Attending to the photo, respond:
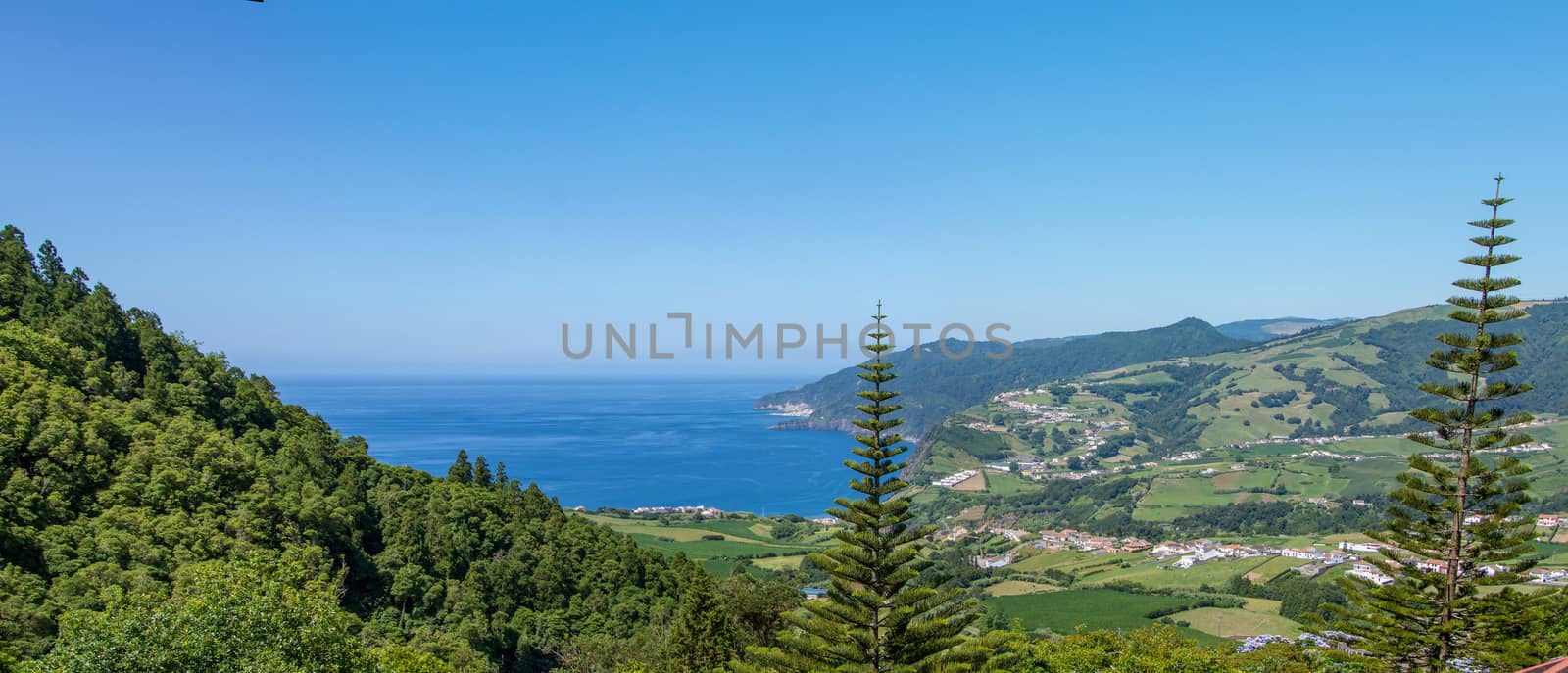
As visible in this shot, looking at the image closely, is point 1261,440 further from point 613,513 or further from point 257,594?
point 257,594

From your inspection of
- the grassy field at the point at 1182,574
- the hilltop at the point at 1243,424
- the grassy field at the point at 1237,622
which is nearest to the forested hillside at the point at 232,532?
the grassy field at the point at 1237,622

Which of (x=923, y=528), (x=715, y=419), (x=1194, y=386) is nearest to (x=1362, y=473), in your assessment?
(x=1194, y=386)

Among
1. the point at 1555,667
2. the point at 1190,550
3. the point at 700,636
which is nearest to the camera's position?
the point at 1555,667

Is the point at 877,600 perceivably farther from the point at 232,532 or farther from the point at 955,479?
the point at 955,479

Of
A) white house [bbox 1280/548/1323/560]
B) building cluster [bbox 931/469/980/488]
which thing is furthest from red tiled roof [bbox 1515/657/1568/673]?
building cluster [bbox 931/469/980/488]

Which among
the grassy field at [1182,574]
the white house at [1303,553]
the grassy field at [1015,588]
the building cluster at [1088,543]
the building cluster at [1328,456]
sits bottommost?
the building cluster at [1088,543]

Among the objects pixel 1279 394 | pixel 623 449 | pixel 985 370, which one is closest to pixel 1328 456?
pixel 1279 394

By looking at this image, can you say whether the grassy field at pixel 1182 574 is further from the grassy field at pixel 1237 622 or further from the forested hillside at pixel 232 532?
the forested hillside at pixel 232 532
